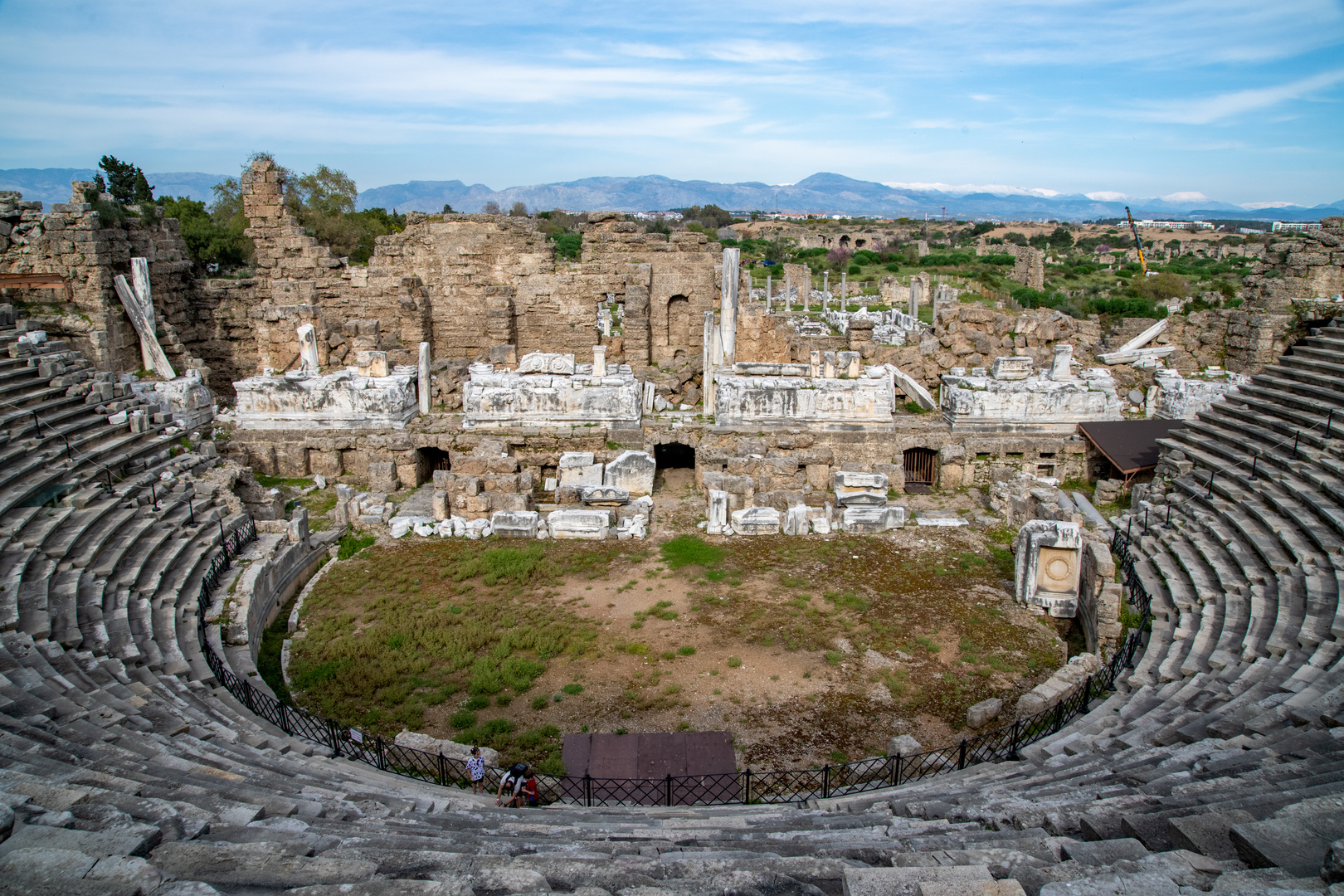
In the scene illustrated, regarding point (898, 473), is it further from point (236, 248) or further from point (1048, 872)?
point (236, 248)

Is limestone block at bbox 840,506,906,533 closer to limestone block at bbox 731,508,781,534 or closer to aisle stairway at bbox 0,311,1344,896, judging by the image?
limestone block at bbox 731,508,781,534

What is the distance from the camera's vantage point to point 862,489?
1667 cm

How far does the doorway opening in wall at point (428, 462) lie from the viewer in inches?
755

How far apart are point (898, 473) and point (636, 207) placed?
506 feet

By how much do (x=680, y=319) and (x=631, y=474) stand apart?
9.45 meters

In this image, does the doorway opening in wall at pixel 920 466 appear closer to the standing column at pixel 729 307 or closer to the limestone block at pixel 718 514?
the standing column at pixel 729 307

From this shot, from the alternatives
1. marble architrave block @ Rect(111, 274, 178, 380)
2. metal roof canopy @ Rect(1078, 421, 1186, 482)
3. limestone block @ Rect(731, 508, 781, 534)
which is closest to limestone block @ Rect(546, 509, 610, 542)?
limestone block @ Rect(731, 508, 781, 534)

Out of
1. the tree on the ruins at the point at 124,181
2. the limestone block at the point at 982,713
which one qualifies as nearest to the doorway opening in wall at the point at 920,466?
the limestone block at the point at 982,713

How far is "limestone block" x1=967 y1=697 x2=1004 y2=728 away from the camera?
10227 millimetres

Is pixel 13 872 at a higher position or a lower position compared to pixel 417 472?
higher

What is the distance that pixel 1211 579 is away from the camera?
11.4 meters

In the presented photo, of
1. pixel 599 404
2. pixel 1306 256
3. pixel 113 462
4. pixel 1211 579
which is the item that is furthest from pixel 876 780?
pixel 1306 256

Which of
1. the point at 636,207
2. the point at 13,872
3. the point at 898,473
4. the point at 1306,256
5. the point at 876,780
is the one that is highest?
the point at 636,207

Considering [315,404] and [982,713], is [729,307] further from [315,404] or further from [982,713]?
[982,713]
